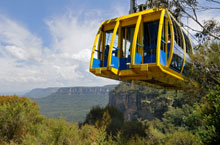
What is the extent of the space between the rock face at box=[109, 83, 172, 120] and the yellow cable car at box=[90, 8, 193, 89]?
4434 cm

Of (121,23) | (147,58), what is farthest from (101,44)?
(147,58)

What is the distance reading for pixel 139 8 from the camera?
9.98 meters

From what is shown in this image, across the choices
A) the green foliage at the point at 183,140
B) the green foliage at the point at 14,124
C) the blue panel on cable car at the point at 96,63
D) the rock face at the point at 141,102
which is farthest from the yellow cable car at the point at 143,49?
the rock face at the point at 141,102

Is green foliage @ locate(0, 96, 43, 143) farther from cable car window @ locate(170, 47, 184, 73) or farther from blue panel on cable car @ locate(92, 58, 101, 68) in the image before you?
cable car window @ locate(170, 47, 184, 73)

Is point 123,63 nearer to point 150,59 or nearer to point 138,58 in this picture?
point 138,58

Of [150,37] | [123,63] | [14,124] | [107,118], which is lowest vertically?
[107,118]

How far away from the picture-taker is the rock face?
53.0 meters

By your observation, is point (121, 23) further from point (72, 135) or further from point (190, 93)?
point (72, 135)

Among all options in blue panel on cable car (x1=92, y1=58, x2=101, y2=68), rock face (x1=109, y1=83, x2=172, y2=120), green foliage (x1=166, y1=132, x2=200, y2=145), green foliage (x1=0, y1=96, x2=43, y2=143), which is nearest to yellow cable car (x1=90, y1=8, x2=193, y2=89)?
blue panel on cable car (x1=92, y1=58, x2=101, y2=68)

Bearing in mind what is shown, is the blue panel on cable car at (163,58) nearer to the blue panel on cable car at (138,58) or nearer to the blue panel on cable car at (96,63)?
the blue panel on cable car at (138,58)

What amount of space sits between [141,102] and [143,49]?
199ft

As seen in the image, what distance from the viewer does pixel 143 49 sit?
8328 mm

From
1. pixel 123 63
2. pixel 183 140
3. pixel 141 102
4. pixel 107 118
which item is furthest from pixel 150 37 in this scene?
pixel 141 102

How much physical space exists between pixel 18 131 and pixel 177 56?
9.78 metres
